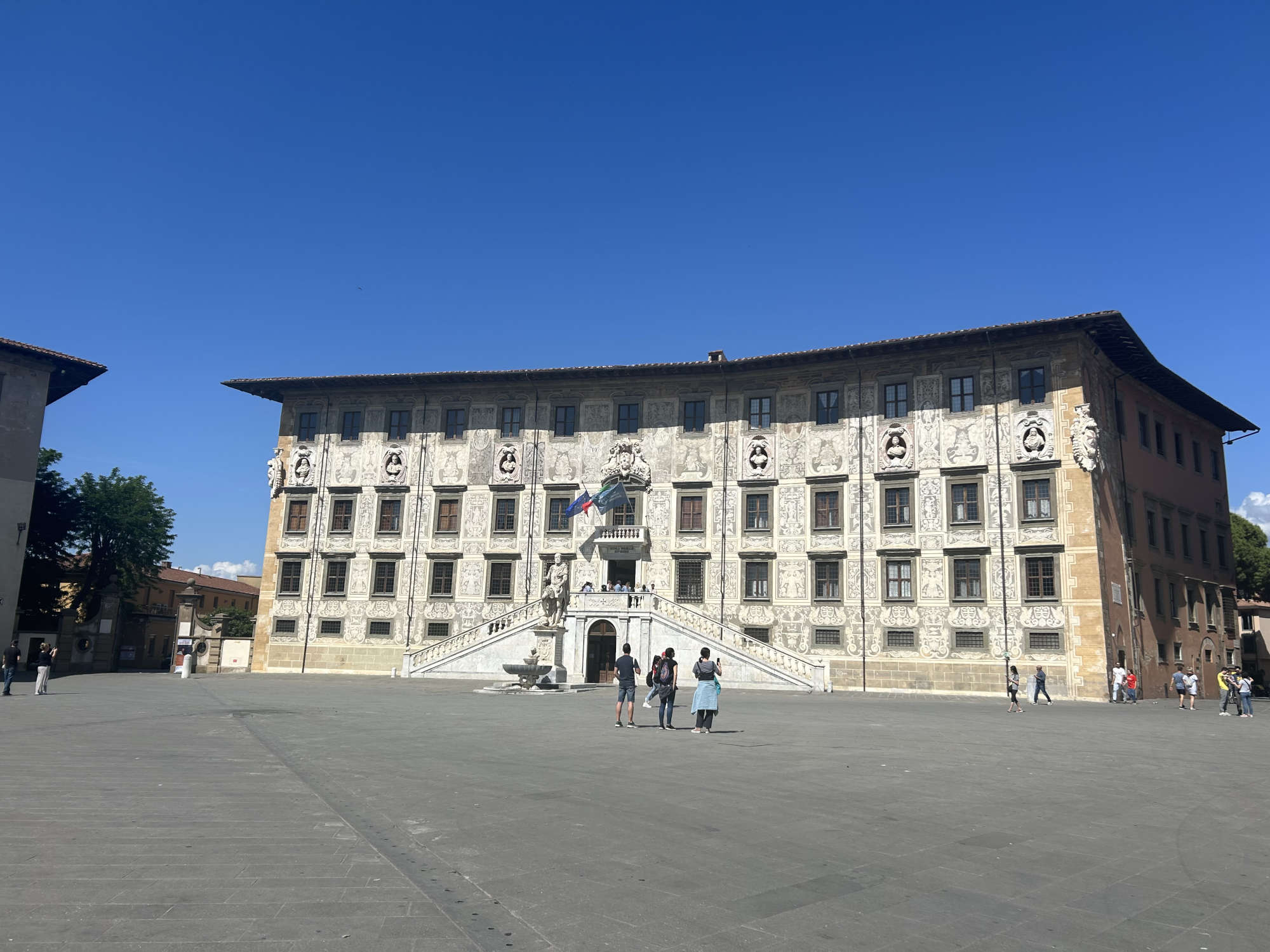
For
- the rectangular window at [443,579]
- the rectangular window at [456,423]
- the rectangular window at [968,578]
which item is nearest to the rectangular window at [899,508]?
the rectangular window at [968,578]

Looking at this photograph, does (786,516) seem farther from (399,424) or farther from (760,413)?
(399,424)

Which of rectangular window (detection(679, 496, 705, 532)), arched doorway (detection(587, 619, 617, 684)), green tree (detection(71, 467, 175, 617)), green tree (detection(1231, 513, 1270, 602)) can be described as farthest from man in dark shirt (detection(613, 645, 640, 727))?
green tree (detection(1231, 513, 1270, 602))

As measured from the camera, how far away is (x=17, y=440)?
36969 millimetres

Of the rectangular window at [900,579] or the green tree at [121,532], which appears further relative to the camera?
the green tree at [121,532]

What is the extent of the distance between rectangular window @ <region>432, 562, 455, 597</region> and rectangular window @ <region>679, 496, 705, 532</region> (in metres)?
10.8

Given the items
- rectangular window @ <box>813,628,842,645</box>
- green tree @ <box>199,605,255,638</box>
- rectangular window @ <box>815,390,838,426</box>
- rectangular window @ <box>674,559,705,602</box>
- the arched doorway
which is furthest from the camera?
green tree @ <box>199,605,255,638</box>

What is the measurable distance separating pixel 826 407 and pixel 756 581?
26.2ft

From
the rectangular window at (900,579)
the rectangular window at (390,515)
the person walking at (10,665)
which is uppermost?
the rectangular window at (390,515)

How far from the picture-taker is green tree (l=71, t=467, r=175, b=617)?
168 ft

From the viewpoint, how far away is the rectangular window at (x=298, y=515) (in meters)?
44.2

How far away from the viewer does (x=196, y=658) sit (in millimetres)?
41688

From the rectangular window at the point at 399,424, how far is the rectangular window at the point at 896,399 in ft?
72.8

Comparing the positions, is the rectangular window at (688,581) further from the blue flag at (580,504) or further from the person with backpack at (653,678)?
the person with backpack at (653,678)

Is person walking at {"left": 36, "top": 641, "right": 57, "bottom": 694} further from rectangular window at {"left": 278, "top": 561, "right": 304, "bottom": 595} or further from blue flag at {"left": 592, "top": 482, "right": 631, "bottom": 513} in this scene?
blue flag at {"left": 592, "top": 482, "right": 631, "bottom": 513}
